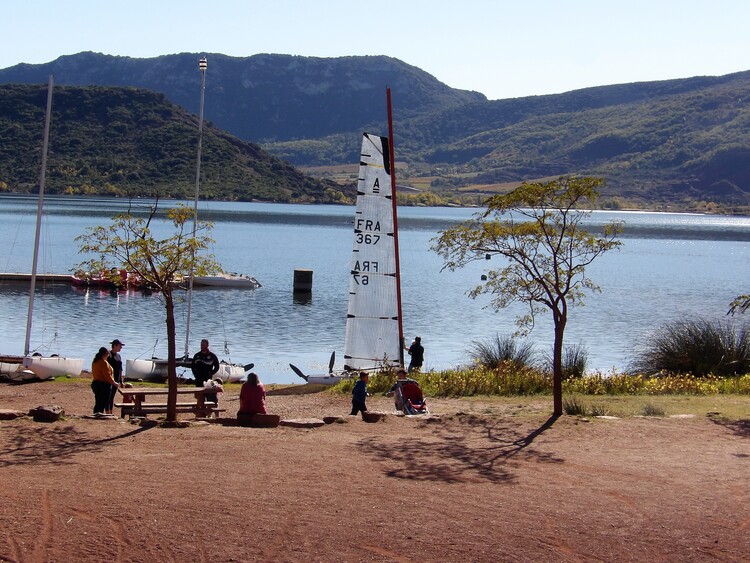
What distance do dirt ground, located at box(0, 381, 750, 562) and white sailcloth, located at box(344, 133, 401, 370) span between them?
876 centimetres

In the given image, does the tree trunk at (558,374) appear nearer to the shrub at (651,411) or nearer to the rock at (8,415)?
the shrub at (651,411)

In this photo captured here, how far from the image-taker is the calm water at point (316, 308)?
35062 millimetres

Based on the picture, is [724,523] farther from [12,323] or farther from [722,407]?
[12,323]

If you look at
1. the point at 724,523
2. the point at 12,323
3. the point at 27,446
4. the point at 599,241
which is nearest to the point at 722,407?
the point at 599,241

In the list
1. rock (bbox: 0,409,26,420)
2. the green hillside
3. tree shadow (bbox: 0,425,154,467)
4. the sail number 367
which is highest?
the green hillside

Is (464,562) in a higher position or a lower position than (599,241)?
lower

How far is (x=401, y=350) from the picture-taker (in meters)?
23.8

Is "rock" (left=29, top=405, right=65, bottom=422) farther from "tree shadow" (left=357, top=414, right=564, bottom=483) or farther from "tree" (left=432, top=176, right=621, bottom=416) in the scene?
"tree" (left=432, top=176, right=621, bottom=416)

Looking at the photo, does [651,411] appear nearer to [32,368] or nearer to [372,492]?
[372,492]

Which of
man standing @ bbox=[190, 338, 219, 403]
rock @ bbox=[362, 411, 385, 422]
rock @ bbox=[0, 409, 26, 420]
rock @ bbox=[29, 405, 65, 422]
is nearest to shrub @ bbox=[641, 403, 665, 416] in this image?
rock @ bbox=[362, 411, 385, 422]

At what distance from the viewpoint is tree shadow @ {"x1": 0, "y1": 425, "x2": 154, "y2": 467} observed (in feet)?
39.0

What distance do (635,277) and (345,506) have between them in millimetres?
71167

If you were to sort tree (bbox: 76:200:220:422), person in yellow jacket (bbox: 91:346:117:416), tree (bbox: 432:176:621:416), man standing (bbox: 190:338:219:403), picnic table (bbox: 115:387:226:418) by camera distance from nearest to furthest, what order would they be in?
tree (bbox: 76:200:220:422) < picnic table (bbox: 115:387:226:418) < tree (bbox: 432:176:621:416) < person in yellow jacket (bbox: 91:346:117:416) < man standing (bbox: 190:338:219:403)

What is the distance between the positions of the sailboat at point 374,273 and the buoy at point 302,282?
108 ft
